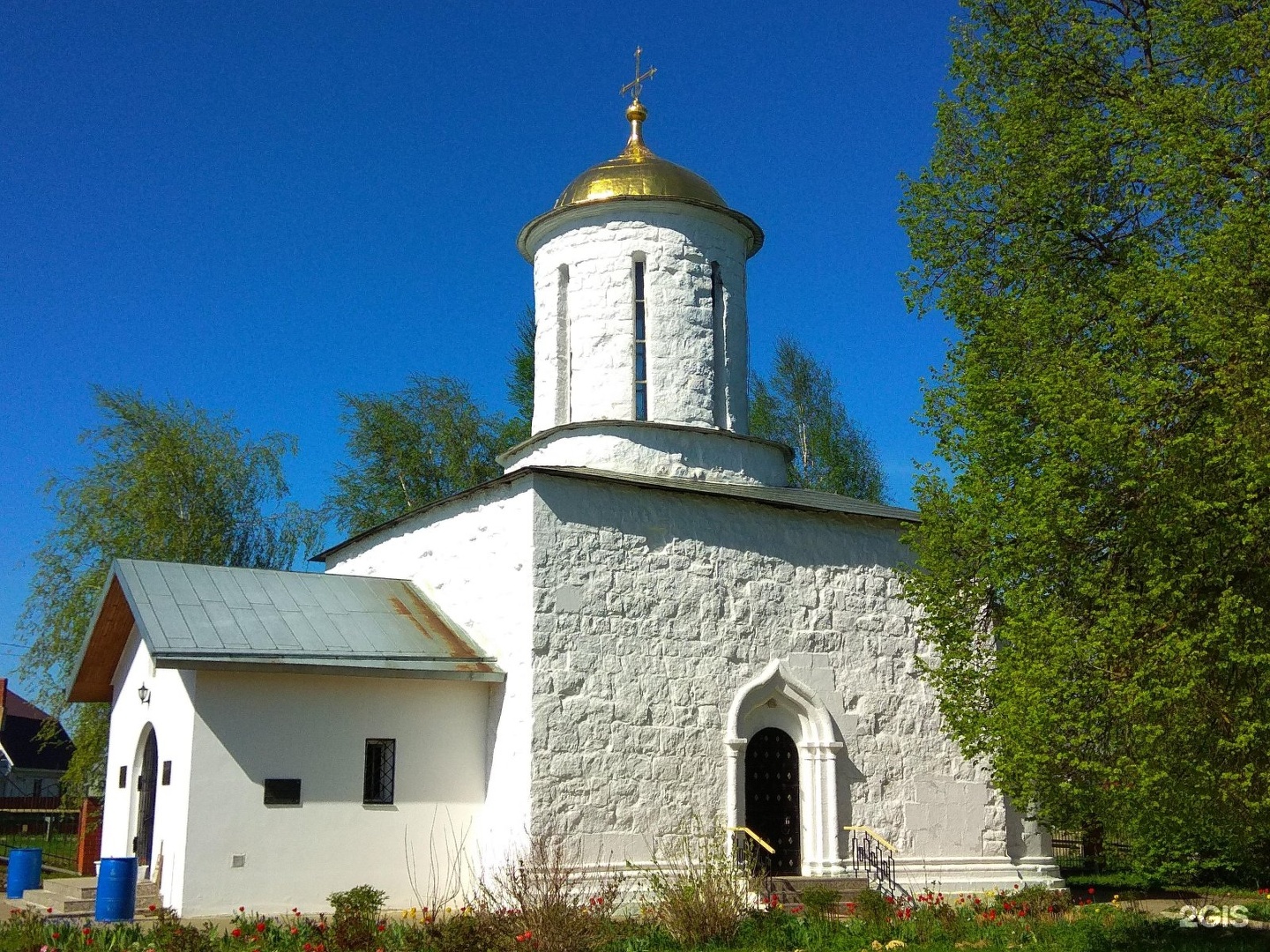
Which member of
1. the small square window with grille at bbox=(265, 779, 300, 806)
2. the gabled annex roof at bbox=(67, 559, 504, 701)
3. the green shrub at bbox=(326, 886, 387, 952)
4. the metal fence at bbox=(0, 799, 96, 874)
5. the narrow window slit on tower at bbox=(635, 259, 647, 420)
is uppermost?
the narrow window slit on tower at bbox=(635, 259, 647, 420)

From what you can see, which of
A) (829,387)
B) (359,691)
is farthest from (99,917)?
(829,387)

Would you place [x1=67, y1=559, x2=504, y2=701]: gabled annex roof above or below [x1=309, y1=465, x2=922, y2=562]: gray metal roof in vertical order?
below

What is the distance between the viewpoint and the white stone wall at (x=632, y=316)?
16516 mm

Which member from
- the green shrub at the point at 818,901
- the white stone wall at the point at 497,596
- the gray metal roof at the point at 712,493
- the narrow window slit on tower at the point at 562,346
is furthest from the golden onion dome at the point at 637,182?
the green shrub at the point at 818,901

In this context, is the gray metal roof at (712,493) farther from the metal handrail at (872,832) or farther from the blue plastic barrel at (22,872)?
the blue plastic barrel at (22,872)

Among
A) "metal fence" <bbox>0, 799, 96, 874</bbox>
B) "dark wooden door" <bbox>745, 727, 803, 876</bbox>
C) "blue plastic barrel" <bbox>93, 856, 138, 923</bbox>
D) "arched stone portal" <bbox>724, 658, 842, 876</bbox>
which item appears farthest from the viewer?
"metal fence" <bbox>0, 799, 96, 874</bbox>

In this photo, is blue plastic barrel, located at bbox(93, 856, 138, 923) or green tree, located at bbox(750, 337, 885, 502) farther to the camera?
green tree, located at bbox(750, 337, 885, 502)

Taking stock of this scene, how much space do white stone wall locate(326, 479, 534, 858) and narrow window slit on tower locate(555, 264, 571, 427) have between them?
260cm

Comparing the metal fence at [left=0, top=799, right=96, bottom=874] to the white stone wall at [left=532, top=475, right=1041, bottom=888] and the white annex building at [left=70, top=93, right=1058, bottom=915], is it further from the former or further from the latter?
the white stone wall at [left=532, top=475, right=1041, bottom=888]

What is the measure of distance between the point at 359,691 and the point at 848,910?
5.85m

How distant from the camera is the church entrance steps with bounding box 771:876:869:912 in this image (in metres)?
13.4

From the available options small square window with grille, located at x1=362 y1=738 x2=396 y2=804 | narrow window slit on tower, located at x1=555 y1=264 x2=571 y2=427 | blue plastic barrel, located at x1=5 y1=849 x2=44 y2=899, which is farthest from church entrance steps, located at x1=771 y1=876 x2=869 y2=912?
blue plastic barrel, located at x1=5 y1=849 x2=44 y2=899

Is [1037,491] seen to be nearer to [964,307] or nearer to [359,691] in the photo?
[964,307]

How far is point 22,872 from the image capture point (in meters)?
14.1
